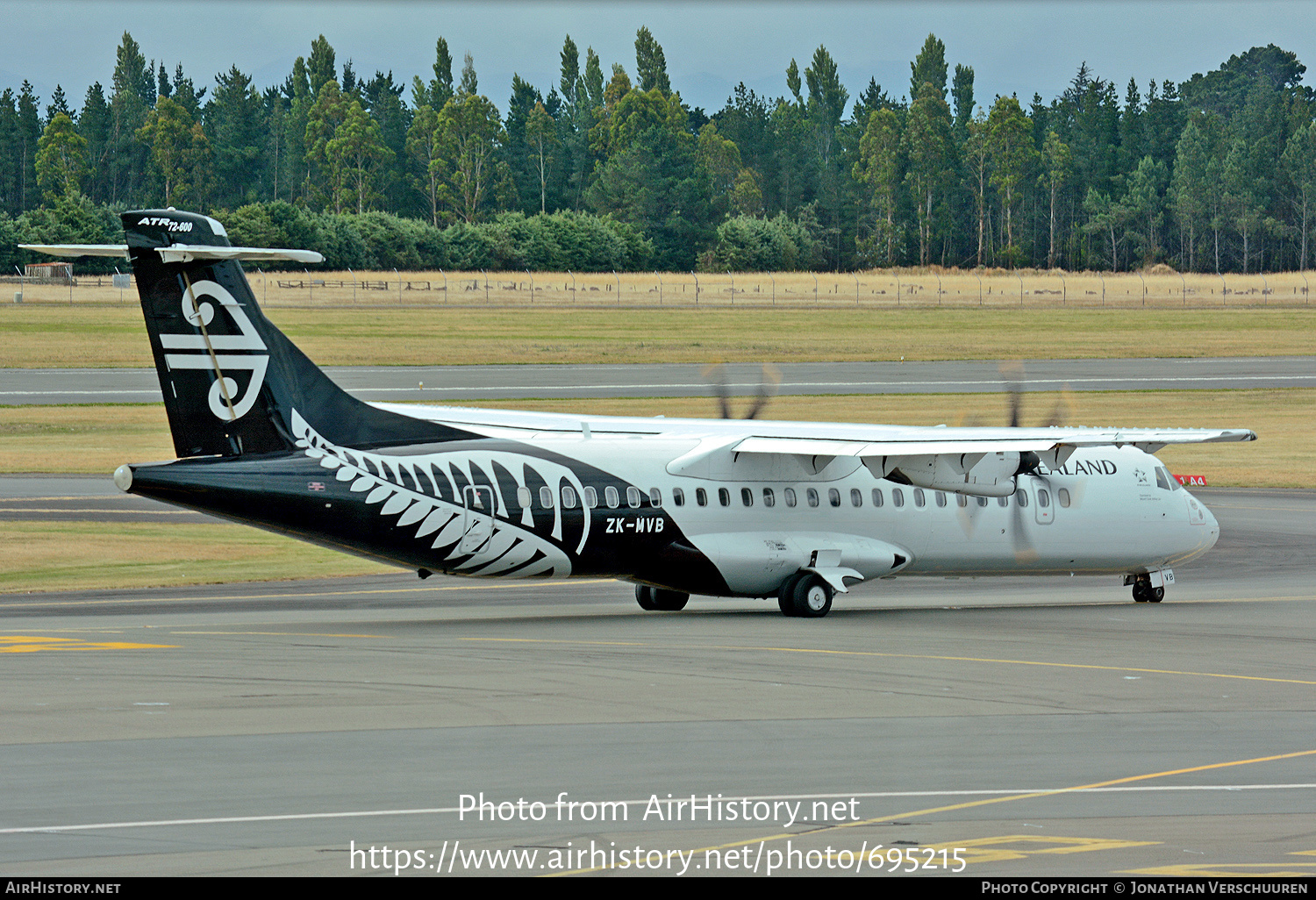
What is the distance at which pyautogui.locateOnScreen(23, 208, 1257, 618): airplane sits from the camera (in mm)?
22844

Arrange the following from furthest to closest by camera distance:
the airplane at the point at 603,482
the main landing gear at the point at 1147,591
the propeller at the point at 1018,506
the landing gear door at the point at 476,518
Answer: the main landing gear at the point at 1147,591
the propeller at the point at 1018,506
the landing gear door at the point at 476,518
the airplane at the point at 603,482

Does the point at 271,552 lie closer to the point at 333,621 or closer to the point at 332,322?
the point at 333,621

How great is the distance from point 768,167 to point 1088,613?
174 metres

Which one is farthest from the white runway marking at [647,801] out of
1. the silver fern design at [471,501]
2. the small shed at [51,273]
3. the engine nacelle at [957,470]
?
the small shed at [51,273]

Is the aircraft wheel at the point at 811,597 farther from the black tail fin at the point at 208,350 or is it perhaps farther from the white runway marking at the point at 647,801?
the white runway marking at the point at 647,801

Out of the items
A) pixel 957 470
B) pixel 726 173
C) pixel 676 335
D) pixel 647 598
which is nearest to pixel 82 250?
pixel 647 598

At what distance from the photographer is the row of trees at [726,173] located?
169 meters

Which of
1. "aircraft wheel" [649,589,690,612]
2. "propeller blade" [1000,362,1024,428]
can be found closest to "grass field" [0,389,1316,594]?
"aircraft wheel" [649,589,690,612]

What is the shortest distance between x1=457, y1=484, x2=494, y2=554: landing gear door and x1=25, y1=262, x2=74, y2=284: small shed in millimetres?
95042

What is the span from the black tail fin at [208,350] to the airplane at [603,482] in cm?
3

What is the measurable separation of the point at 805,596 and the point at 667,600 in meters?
2.91
